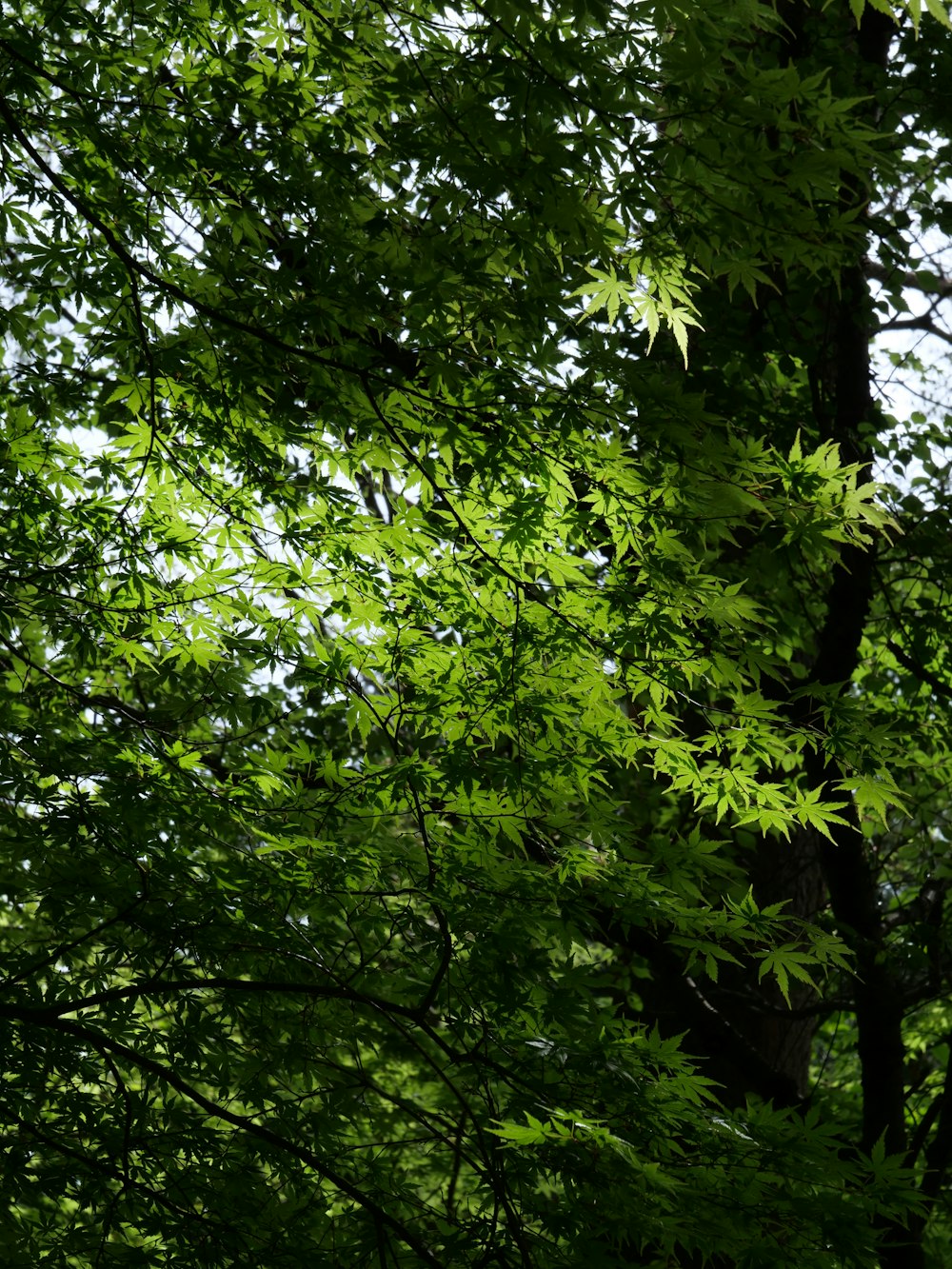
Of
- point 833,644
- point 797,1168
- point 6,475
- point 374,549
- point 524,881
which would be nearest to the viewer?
point 797,1168

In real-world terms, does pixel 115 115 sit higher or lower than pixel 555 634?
higher

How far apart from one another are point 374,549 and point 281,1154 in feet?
5.27

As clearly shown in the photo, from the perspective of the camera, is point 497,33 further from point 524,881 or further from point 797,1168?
point 797,1168

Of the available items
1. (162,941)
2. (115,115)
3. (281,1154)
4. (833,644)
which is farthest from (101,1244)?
(833,644)

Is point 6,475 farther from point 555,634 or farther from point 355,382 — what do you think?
point 555,634

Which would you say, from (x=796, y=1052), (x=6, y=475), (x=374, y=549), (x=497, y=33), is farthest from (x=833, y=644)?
(x=6, y=475)

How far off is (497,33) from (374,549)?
4.21ft

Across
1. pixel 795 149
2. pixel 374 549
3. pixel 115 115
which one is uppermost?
pixel 115 115

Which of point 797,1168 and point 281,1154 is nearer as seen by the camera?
point 797,1168

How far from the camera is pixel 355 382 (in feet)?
9.43

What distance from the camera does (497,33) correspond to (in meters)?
2.57

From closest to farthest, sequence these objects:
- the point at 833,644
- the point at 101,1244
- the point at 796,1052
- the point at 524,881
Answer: the point at 101,1244
the point at 524,881
the point at 833,644
the point at 796,1052

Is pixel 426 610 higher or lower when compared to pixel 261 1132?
higher

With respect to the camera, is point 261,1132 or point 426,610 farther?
point 426,610
